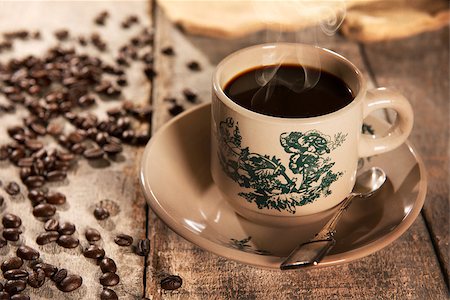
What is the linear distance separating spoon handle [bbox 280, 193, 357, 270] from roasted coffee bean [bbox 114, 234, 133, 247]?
0.36 m

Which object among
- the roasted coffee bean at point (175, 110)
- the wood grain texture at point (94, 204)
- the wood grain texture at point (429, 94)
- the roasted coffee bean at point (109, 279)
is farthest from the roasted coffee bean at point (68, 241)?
the wood grain texture at point (429, 94)

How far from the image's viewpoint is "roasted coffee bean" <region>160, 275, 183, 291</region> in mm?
1204

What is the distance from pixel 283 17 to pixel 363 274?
3.70 ft

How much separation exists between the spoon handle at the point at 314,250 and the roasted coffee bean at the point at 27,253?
0.50 metres

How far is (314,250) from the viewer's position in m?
1.13

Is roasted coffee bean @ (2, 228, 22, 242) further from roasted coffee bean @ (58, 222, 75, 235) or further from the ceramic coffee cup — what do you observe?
the ceramic coffee cup

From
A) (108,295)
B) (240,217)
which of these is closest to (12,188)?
(108,295)

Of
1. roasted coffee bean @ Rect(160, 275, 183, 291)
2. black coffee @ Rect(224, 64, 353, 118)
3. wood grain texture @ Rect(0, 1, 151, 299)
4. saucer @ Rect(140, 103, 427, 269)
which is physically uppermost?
black coffee @ Rect(224, 64, 353, 118)

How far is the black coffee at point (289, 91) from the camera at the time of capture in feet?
3.93

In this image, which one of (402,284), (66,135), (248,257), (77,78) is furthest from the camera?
(77,78)

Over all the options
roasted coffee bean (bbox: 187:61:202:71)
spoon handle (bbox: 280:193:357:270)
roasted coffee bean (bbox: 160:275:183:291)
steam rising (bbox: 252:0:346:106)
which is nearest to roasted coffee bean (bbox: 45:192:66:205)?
roasted coffee bean (bbox: 160:275:183:291)

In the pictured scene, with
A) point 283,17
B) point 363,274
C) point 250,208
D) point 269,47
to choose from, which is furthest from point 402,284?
point 283,17

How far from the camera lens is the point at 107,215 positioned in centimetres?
139

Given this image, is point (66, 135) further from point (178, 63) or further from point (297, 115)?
point (297, 115)
